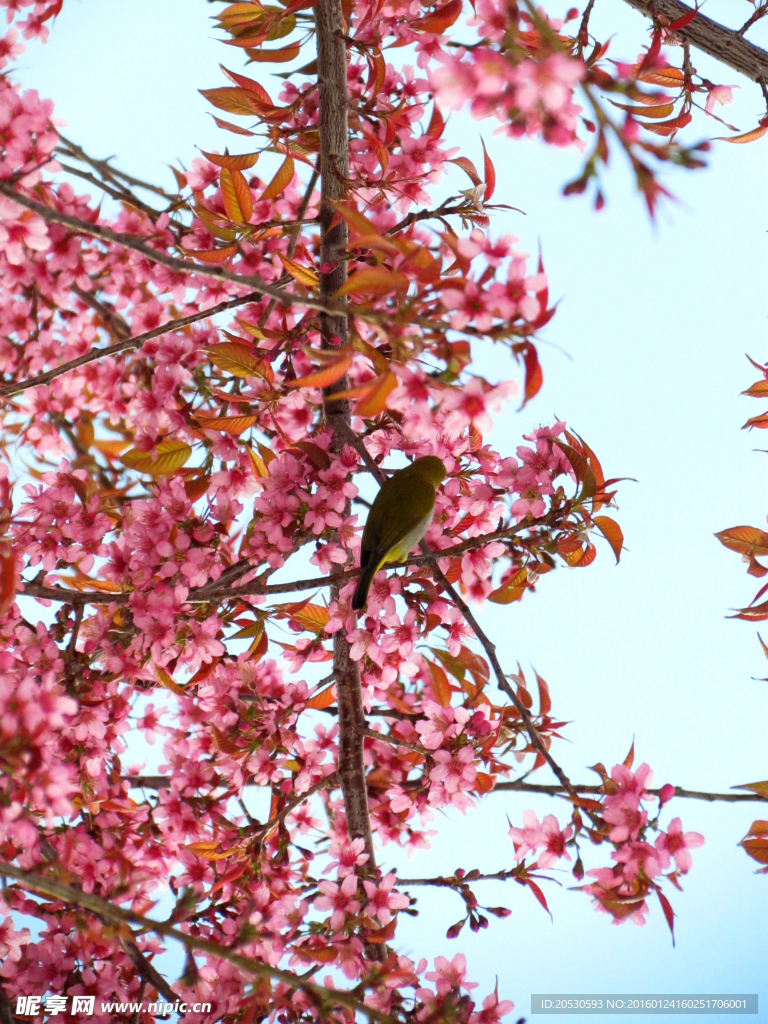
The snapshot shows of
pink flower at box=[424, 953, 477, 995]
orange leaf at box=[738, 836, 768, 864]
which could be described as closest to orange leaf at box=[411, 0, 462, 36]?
orange leaf at box=[738, 836, 768, 864]

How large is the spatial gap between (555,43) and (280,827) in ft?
3.43

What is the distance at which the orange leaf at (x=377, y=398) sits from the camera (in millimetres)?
661

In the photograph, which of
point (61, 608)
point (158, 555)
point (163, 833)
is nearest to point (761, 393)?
point (158, 555)

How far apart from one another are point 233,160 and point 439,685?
0.81 meters

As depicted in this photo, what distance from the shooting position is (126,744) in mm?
1215

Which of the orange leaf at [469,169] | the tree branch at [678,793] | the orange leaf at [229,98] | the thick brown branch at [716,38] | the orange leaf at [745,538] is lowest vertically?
the tree branch at [678,793]

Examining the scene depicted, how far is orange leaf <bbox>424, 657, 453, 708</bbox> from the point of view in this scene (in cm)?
113

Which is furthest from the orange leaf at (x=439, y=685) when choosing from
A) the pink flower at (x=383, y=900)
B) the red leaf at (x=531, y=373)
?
the red leaf at (x=531, y=373)

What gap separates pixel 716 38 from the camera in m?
1.14

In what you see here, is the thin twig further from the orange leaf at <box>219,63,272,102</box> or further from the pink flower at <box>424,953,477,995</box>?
the pink flower at <box>424,953,477,995</box>

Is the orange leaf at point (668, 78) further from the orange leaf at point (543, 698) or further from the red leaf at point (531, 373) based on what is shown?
the orange leaf at point (543, 698)

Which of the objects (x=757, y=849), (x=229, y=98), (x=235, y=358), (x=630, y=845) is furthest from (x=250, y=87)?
(x=757, y=849)

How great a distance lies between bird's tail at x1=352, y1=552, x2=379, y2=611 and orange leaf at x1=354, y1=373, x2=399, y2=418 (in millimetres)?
334

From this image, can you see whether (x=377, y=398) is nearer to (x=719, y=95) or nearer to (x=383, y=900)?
(x=383, y=900)
